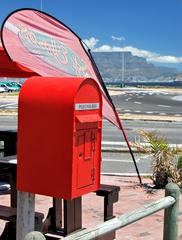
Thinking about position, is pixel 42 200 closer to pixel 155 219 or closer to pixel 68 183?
pixel 155 219

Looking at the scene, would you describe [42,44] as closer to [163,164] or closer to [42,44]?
[42,44]

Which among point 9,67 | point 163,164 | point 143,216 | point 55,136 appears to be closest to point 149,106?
point 163,164

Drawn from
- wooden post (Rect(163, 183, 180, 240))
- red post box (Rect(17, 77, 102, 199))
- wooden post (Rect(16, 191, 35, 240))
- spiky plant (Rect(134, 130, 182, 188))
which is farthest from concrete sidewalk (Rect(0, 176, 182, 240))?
red post box (Rect(17, 77, 102, 199))

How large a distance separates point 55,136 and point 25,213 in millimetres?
702

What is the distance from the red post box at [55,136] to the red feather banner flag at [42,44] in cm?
100

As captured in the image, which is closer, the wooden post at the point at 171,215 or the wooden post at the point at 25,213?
the wooden post at the point at 25,213

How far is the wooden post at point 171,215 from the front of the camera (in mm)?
3852

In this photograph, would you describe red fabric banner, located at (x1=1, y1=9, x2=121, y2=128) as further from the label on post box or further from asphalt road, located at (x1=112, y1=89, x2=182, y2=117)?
asphalt road, located at (x1=112, y1=89, x2=182, y2=117)

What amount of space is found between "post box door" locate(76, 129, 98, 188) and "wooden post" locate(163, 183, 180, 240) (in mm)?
665

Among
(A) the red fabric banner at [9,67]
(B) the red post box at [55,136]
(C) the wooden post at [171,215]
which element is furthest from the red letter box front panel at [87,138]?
(A) the red fabric banner at [9,67]

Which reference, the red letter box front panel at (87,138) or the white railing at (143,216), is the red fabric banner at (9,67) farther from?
the white railing at (143,216)

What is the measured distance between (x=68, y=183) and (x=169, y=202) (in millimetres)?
933

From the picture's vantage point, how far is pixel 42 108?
328 cm

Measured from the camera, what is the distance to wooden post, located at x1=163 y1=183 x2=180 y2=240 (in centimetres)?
385
